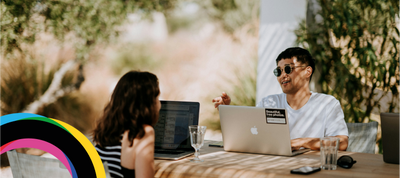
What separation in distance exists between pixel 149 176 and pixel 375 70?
3.20 meters

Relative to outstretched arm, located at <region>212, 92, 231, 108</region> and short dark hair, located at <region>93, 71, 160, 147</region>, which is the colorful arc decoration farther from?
outstretched arm, located at <region>212, 92, 231, 108</region>

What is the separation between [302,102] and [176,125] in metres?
0.96

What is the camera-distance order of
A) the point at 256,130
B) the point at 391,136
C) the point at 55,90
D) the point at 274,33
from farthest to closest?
the point at 55,90 < the point at 274,33 < the point at 256,130 < the point at 391,136

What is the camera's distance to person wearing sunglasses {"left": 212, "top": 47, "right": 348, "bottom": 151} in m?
2.21

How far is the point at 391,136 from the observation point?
1571mm

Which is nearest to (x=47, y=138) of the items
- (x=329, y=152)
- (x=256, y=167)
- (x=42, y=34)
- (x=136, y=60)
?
(x=256, y=167)

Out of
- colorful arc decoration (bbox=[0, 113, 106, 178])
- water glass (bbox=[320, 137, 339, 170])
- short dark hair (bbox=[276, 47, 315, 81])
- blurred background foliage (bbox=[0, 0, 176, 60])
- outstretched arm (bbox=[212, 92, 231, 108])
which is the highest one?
blurred background foliage (bbox=[0, 0, 176, 60])

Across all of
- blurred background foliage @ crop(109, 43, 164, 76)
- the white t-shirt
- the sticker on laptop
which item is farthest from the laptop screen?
blurred background foliage @ crop(109, 43, 164, 76)

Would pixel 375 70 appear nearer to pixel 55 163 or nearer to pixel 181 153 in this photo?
pixel 181 153

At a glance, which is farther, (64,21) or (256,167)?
(64,21)

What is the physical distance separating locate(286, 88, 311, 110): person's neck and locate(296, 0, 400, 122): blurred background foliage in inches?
56.8

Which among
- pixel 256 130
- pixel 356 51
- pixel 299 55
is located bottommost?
pixel 256 130

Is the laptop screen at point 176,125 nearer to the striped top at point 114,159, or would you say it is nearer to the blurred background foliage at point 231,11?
the striped top at point 114,159

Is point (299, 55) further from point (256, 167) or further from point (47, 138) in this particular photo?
point (47, 138)
